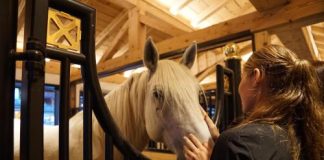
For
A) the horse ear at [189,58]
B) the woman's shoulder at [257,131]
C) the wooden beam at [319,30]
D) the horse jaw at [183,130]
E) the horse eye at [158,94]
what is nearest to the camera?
the woman's shoulder at [257,131]

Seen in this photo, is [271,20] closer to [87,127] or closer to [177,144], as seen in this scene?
[177,144]

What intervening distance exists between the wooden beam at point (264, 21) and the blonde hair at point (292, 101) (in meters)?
1.52

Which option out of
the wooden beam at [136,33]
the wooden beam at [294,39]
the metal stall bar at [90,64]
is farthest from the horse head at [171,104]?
the wooden beam at [136,33]

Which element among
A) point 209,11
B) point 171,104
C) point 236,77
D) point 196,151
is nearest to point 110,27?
point 209,11

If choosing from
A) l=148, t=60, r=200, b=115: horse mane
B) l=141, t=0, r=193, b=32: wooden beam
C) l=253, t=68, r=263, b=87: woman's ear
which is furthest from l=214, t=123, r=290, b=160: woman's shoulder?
l=141, t=0, r=193, b=32: wooden beam

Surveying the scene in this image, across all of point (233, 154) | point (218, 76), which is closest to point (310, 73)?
point (233, 154)

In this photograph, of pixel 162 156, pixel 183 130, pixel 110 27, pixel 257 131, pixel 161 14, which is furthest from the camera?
pixel 110 27

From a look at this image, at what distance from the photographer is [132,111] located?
1239mm

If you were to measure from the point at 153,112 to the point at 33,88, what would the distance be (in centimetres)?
70

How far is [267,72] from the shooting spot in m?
0.72

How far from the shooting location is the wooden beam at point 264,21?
199cm

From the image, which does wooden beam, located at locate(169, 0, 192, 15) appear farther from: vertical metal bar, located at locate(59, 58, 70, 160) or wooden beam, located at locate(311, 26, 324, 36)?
vertical metal bar, located at locate(59, 58, 70, 160)

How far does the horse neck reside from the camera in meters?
1.21

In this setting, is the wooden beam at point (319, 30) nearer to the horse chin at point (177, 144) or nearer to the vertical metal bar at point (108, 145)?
the horse chin at point (177, 144)
